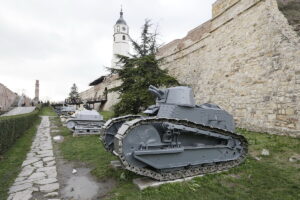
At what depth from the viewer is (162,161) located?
4.12 metres

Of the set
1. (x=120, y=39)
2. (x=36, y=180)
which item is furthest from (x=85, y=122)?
(x=120, y=39)

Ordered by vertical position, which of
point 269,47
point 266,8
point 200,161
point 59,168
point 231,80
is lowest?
point 59,168

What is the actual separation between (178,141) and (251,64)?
6.54m

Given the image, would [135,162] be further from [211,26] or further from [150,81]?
[211,26]

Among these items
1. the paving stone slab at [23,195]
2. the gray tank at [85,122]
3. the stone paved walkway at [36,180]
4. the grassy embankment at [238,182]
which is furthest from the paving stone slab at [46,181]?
the gray tank at [85,122]

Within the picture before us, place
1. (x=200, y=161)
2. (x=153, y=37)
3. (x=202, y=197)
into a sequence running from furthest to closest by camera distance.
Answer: (x=153, y=37) < (x=200, y=161) < (x=202, y=197)

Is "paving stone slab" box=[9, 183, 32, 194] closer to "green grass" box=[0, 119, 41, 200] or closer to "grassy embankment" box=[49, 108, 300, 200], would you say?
"green grass" box=[0, 119, 41, 200]

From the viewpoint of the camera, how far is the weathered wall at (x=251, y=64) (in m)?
7.38

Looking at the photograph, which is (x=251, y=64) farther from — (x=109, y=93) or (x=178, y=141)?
(x=109, y=93)

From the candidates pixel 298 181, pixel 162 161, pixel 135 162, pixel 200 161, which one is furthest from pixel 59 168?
pixel 298 181

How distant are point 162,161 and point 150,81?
283 inches

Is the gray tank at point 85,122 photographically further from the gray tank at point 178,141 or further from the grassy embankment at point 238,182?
the gray tank at point 178,141

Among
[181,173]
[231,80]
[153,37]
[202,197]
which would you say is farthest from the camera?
[153,37]

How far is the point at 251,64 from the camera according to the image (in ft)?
30.3
